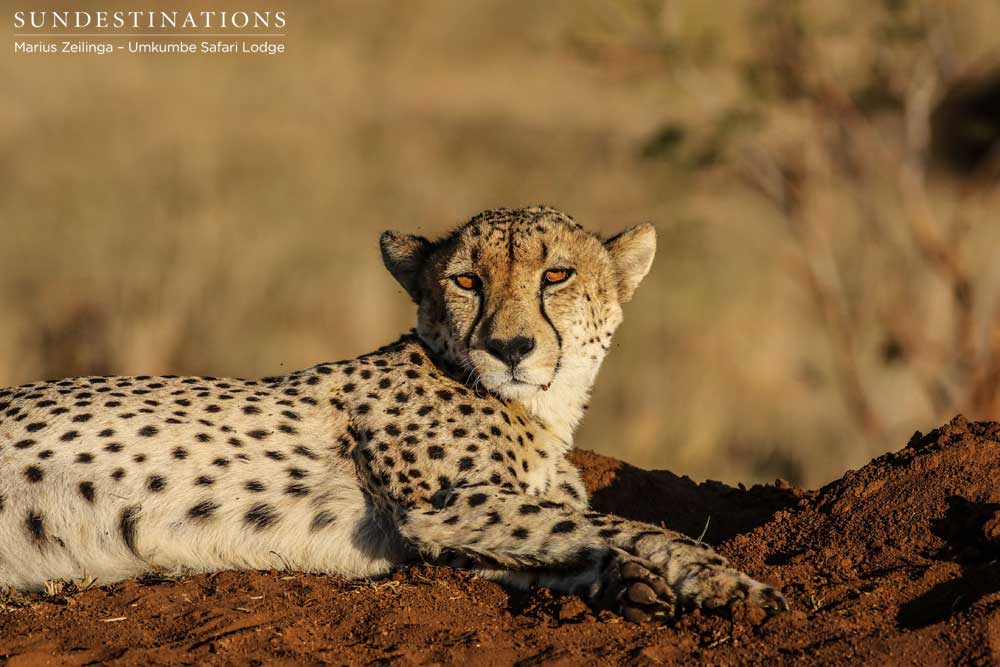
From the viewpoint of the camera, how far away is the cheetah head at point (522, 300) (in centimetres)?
347

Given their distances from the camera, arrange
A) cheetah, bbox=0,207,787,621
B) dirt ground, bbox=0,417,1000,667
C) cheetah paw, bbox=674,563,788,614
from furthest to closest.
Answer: cheetah, bbox=0,207,787,621
cheetah paw, bbox=674,563,788,614
dirt ground, bbox=0,417,1000,667

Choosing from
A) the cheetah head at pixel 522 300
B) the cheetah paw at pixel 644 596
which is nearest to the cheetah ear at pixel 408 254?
the cheetah head at pixel 522 300

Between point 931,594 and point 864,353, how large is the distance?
565 centimetres

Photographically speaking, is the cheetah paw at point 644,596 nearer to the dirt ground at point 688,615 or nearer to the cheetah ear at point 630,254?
the dirt ground at point 688,615

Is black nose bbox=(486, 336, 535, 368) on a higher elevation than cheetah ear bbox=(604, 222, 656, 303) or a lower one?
lower

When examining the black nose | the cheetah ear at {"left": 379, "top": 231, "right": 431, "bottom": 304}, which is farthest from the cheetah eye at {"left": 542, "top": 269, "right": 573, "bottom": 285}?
the cheetah ear at {"left": 379, "top": 231, "right": 431, "bottom": 304}

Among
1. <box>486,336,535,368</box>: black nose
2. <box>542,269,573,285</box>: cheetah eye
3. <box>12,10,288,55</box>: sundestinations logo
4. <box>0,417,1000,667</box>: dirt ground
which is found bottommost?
<box>0,417,1000,667</box>: dirt ground

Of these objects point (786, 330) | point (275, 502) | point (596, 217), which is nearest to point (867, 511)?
point (275, 502)

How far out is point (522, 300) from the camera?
3.60m

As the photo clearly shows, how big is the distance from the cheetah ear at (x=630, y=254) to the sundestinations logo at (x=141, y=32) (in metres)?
10.6

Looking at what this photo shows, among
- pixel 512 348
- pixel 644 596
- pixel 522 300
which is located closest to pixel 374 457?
pixel 512 348

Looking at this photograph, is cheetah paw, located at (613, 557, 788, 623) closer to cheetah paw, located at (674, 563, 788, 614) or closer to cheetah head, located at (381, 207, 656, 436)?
cheetah paw, located at (674, 563, 788, 614)

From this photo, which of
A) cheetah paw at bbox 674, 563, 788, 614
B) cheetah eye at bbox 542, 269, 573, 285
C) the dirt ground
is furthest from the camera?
cheetah eye at bbox 542, 269, 573, 285

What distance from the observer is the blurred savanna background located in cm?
765
